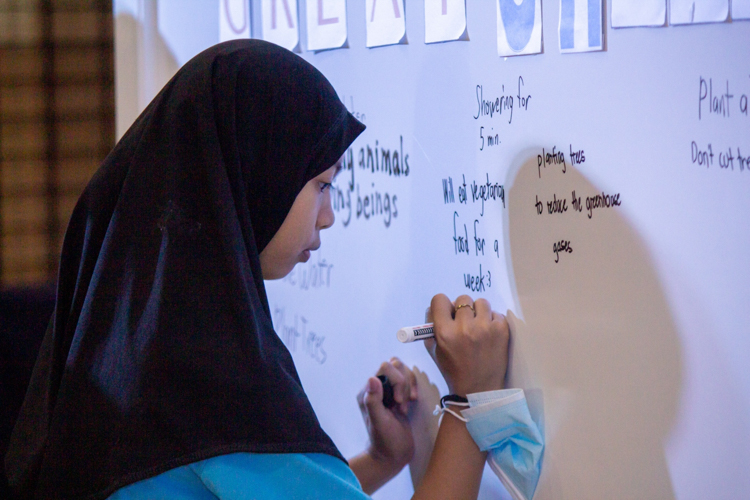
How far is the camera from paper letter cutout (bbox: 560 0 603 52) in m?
0.67

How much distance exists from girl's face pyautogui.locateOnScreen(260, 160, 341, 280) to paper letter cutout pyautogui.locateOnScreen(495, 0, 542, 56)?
0.24 metres

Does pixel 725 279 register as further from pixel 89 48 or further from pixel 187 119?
pixel 89 48

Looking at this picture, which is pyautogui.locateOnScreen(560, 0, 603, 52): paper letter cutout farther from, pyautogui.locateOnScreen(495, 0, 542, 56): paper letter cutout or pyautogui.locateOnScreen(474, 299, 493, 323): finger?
pyautogui.locateOnScreen(474, 299, 493, 323): finger

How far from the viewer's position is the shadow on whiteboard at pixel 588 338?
66 centimetres

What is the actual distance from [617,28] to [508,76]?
0.44ft

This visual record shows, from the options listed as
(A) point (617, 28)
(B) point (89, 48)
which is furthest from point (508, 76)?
(B) point (89, 48)

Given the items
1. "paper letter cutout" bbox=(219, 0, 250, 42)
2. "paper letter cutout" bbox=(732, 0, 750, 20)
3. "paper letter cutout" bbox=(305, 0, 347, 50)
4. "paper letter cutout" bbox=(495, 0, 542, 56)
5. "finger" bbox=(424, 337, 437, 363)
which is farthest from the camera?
"paper letter cutout" bbox=(219, 0, 250, 42)

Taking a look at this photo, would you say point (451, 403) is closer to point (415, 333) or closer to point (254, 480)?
point (415, 333)

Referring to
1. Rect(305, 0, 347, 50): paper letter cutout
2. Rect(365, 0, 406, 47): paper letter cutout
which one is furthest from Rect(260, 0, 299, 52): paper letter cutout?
Rect(365, 0, 406, 47): paper letter cutout

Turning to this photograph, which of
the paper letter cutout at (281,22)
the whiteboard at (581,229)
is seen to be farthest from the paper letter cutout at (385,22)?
the paper letter cutout at (281,22)

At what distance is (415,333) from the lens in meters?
0.79

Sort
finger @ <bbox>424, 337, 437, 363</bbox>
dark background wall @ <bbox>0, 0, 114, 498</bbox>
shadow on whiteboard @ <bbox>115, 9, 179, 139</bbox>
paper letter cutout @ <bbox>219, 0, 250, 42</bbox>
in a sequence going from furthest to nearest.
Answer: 1. dark background wall @ <bbox>0, 0, 114, 498</bbox>
2. shadow on whiteboard @ <bbox>115, 9, 179, 139</bbox>
3. paper letter cutout @ <bbox>219, 0, 250, 42</bbox>
4. finger @ <bbox>424, 337, 437, 363</bbox>

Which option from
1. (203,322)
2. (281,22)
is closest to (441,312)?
(203,322)

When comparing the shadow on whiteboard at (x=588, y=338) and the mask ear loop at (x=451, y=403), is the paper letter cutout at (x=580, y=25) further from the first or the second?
the mask ear loop at (x=451, y=403)
